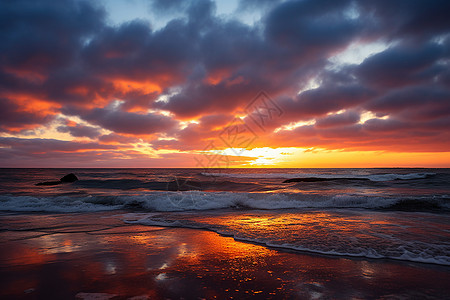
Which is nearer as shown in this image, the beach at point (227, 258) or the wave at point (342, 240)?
the beach at point (227, 258)

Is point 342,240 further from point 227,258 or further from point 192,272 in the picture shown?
point 192,272

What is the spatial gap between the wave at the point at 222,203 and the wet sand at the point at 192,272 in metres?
5.34

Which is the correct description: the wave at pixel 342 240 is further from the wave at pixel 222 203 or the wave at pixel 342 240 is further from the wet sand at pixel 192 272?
the wave at pixel 222 203

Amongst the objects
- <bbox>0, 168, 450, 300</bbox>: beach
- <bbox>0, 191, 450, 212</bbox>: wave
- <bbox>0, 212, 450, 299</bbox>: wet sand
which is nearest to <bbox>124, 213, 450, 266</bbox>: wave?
Result: <bbox>0, 168, 450, 300</bbox>: beach

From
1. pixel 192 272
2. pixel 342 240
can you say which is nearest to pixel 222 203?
pixel 342 240

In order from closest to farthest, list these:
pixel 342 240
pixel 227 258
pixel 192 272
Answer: pixel 192 272 < pixel 227 258 < pixel 342 240

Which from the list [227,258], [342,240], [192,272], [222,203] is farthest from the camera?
[222,203]

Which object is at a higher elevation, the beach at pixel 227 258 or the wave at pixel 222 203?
the beach at pixel 227 258

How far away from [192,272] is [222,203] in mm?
7577

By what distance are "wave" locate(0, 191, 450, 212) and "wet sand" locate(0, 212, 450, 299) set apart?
5342 mm

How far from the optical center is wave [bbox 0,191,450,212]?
961 cm

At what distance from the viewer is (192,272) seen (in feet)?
10.3

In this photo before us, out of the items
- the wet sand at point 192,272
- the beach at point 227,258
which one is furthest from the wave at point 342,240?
the wet sand at point 192,272

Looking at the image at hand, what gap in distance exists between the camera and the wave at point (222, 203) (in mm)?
9609
